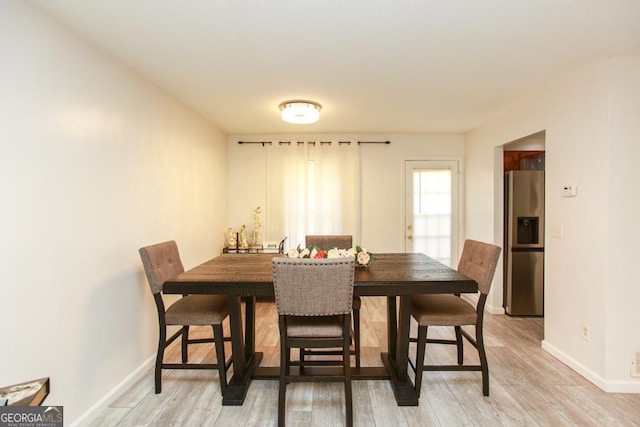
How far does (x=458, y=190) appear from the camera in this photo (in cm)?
462

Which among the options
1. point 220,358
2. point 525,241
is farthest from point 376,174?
point 220,358

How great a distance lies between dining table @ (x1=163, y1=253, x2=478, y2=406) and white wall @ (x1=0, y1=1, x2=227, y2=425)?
1.72 feet

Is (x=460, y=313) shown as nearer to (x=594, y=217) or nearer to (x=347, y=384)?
(x=347, y=384)

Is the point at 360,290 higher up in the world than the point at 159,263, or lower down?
lower down

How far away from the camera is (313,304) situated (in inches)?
70.9

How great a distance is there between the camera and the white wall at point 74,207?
1.49 m

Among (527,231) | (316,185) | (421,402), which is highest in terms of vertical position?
(316,185)

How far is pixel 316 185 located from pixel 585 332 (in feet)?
10.8

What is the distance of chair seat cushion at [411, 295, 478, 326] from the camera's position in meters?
2.14

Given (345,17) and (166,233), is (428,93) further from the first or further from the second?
(166,233)

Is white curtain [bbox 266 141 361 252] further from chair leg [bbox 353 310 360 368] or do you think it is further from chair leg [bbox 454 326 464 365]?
chair leg [bbox 454 326 464 365]

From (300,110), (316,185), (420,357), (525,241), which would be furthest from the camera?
(316,185)

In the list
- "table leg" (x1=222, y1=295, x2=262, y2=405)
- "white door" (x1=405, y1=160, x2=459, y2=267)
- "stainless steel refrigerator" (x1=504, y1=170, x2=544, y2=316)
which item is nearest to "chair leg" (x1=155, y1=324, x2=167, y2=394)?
"table leg" (x1=222, y1=295, x2=262, y2=405)

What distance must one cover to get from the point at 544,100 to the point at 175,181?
357cm
